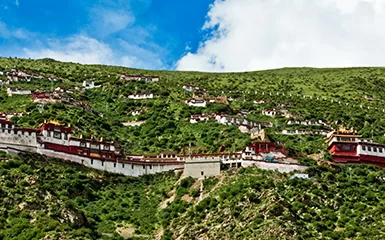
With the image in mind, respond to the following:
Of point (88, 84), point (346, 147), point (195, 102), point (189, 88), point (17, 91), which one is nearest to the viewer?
point (346, 147)

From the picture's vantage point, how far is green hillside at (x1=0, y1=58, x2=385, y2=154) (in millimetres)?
107312

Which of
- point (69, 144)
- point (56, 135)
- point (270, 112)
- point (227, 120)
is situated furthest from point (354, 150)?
A: point (56, 135)

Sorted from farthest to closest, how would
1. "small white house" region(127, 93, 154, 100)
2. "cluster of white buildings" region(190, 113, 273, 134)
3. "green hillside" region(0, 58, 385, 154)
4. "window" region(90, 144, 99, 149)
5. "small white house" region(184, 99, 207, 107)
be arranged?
"small white house" region(127, 93, 154, 100) < "small white house" region(184, 99, 207, 107) < "cluster of white buildings" region(190, 113, 273, 134) < "green hillside" region(0, 58, 385, 154) < "window" region(90, 144, 99, 149)

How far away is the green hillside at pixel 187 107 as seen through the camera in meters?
107

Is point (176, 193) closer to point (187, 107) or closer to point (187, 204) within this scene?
point (187, 204)

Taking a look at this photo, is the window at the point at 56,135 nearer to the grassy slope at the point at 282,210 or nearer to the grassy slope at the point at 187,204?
the grassy slope at the point at 187,204

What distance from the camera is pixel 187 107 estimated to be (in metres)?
129

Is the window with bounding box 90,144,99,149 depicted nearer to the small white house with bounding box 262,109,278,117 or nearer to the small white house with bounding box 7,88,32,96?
the small white house with bounding box 7,88,32,96

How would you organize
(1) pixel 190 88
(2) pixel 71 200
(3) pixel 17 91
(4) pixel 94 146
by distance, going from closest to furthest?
(2) pixel 71 200 → (4) pixel 94 146 → (3) pixel 17 91 → (1) pixel 190 88

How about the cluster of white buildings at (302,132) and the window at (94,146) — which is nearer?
the window at (94,146)

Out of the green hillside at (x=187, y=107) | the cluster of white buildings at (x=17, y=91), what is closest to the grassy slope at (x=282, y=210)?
the green hillside at (x=187, y=107)

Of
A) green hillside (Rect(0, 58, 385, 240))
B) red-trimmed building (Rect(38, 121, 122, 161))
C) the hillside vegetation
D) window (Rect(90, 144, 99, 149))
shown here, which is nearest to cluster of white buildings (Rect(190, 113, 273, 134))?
green hillside (Rect(0, 58, 385, 240))

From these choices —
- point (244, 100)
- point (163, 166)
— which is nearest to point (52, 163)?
point (163, 166)

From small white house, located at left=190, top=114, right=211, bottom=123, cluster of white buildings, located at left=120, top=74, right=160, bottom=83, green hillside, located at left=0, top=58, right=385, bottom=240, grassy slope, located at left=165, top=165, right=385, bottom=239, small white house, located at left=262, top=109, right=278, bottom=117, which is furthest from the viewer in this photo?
cluster of white buildings, located at left=120, top=74, right=160, bottom=83
